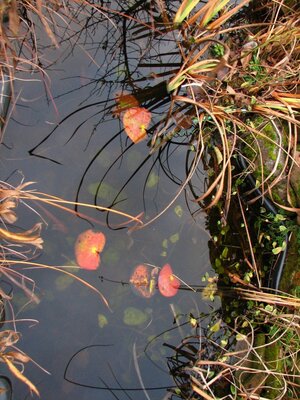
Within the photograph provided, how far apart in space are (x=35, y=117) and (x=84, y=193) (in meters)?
0.44

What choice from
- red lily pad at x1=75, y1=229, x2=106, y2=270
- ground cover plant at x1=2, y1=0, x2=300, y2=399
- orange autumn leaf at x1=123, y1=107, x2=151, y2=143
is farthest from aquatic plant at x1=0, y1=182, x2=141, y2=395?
orange autumn leaf at x1=123, y1=107, x2=151, y2=143

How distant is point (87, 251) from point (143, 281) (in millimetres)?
316

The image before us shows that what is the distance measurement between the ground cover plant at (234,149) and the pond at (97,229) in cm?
5

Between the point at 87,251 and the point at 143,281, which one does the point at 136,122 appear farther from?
the point at 143,281

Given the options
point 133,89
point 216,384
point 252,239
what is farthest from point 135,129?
point 216,384

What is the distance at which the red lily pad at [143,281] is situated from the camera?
6.93ft

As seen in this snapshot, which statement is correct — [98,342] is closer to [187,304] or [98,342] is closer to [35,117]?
[187,304]

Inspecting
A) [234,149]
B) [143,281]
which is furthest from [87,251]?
[234,149]

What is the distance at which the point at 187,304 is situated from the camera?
7.11 feet

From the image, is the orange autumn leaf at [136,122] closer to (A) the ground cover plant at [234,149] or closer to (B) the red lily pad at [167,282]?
(A) the ground cover plant at [234,149]

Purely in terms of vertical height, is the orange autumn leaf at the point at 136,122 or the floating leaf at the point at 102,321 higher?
the orange autumn leaf at the point at 136,122

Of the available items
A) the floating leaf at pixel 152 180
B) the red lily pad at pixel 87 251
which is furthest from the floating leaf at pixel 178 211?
the red lily pad at pixel 87 251

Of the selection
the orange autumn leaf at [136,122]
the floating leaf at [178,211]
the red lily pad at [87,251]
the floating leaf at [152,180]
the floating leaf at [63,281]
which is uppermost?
the orange autumn leaf at [136,122]

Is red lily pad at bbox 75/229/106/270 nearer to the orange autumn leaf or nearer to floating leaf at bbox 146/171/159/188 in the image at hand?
floating leaf at bbox 146/171/159/188
